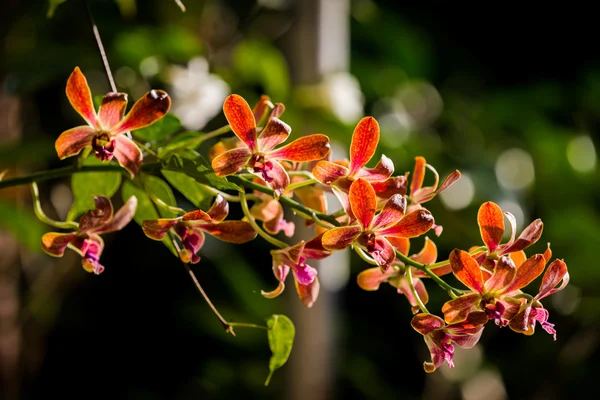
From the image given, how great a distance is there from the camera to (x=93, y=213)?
0.32m

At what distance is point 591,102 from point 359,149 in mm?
1448

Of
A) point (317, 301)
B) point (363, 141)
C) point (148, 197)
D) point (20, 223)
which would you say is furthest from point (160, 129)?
point (317, 301)

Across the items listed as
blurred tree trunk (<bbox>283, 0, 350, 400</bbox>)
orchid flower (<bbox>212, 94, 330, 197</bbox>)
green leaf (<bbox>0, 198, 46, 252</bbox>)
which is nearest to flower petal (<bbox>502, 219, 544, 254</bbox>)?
orchid flower (<bbox>212, 94, 330, 197</bbox>)

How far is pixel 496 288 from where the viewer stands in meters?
0.32

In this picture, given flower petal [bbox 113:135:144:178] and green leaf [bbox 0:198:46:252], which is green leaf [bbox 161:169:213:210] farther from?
green leaf [bbox 0:198:46:252]

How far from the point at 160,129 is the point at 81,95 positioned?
4.0 inches

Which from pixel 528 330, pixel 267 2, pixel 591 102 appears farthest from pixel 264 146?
pixel 591 102

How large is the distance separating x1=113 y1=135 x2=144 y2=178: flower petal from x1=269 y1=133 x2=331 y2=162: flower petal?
61mm

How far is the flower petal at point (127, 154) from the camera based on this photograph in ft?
1.02

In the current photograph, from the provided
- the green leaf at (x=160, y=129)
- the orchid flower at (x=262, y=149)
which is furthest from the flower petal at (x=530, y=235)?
the green leaf at (x=160, y=129)

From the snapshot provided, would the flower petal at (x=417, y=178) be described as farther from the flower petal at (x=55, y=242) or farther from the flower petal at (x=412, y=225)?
the flower petal at (x=55, y=242)

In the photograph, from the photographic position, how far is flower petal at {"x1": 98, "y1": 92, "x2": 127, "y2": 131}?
0.30 meters

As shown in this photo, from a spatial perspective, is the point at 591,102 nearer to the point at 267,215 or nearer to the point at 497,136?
the point at 497,136

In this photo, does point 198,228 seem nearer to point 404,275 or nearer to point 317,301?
point 404,275
